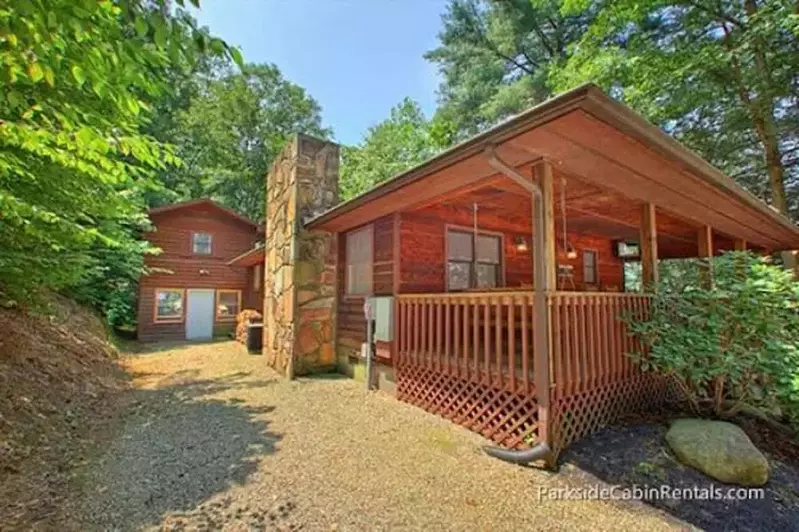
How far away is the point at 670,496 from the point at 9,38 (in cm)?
508

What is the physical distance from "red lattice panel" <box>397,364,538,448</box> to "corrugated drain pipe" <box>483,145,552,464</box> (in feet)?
0.68

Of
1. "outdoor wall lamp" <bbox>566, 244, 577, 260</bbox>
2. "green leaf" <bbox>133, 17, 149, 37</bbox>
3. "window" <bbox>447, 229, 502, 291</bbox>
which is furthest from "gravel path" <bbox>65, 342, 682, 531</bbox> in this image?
"outdoor wall lamp" <bbox>566, 244, 577, 260</bbox>

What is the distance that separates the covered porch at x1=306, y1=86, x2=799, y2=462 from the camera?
11.5 feet

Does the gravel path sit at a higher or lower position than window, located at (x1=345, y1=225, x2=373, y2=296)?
lower

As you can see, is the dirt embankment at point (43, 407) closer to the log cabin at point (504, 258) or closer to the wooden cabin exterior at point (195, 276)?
the log cabin at point (504, 258)

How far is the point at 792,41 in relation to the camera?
326 inches

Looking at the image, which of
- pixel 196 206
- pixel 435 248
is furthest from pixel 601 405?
pixel 196 206

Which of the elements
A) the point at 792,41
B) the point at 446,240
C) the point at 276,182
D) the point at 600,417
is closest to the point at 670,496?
the point at 600,417

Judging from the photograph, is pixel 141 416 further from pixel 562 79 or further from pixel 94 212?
pixel 562 79

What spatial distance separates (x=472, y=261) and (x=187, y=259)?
12.7 metres

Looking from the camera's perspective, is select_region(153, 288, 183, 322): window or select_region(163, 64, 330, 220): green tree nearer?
select_region(153, 288, 183, 322): window

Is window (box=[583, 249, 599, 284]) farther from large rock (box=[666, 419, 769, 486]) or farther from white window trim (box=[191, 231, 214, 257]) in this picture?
white window trim (box=[191, 231, 214, 257])

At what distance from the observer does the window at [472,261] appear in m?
6.94

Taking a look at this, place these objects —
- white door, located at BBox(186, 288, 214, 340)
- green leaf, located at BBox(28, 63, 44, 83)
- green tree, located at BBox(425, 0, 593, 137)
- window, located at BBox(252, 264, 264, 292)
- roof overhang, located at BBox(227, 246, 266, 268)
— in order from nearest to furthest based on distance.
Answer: green leaf, located at BBox(28, 63, 44, 83) → roof overhang, located at BBox(227, 246, 266, 268) → green tree, located at BBox(425, 0, 593, 137) → window, located at BBox(252, 264, 264, 292) → white door, located at BBox(186, 288, 214, 340)
